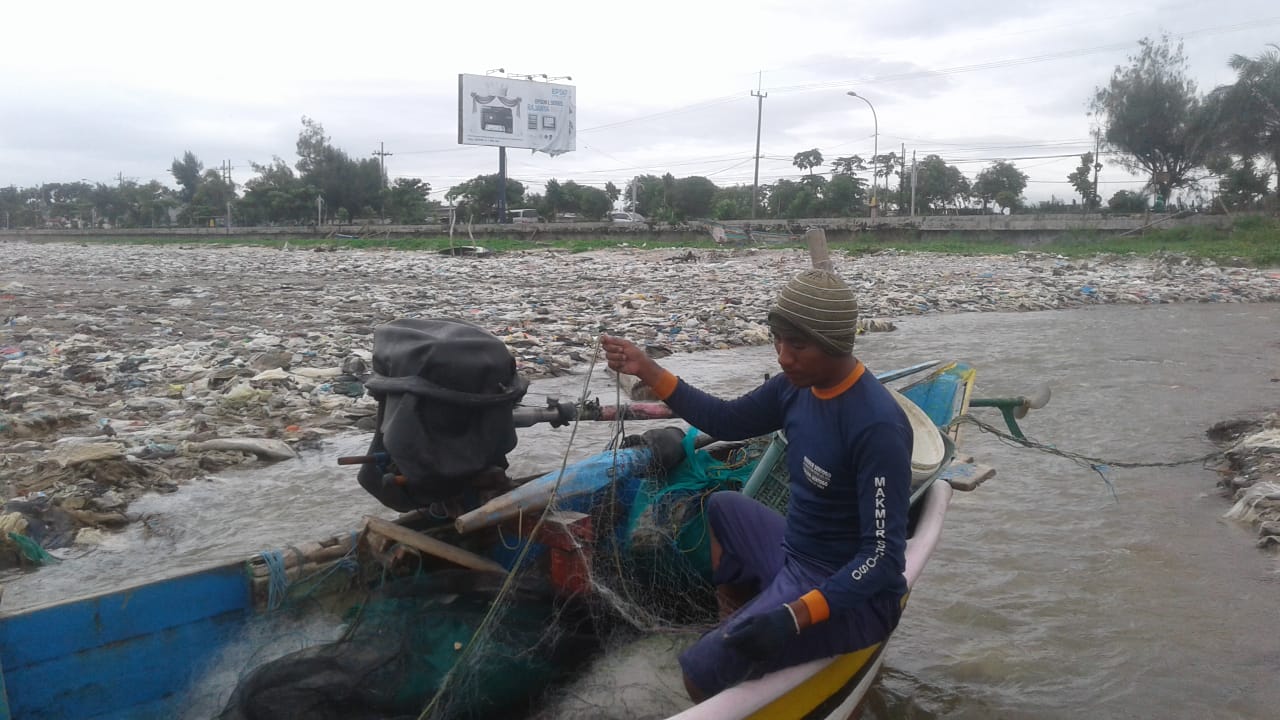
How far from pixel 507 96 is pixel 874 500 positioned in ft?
129

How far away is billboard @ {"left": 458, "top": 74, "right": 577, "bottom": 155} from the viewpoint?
3803 cm

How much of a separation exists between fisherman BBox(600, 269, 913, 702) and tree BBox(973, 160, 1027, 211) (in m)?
46.6

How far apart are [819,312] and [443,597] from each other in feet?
4.66

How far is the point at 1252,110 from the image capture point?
32938 millimetres

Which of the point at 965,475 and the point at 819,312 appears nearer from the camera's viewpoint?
the point at 819,312

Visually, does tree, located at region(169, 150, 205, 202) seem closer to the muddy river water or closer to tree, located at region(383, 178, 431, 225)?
Answer: tree, located at region(383, 178, 431, 225)

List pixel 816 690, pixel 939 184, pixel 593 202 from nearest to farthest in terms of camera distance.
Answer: pixel 816 690 < pixel 593 202 < pixel 939 184

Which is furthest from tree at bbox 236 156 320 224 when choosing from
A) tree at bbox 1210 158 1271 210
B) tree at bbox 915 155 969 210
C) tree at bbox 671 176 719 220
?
tree at bbox 1210 158 1271 210

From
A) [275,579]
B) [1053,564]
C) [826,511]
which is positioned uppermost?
[826,511]

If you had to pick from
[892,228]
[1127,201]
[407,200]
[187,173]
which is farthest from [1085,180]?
[187,173]

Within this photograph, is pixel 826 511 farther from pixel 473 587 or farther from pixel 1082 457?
pixel 1082 457

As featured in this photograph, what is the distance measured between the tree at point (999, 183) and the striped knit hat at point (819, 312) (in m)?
46.7

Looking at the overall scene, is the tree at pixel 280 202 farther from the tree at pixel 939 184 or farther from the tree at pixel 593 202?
the tree at pixel 939 184

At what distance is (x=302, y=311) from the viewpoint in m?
11.2
